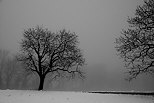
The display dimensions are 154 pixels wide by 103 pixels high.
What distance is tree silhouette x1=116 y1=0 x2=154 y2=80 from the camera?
2055 centimetres

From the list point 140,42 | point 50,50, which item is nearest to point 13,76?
point 50,50

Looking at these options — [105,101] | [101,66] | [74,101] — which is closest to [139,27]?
[105,101]

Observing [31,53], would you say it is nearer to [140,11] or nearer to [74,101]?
[74,101]

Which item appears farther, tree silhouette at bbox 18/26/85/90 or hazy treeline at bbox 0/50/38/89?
hazy treeline at bbox 0/50/38/89

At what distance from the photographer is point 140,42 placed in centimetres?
2102

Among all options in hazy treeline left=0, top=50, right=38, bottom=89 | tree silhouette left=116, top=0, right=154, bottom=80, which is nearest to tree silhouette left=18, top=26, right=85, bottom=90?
tree silhouette left=116, top=0, right=154, bottom=80

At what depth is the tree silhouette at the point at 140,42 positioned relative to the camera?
67.4 feet

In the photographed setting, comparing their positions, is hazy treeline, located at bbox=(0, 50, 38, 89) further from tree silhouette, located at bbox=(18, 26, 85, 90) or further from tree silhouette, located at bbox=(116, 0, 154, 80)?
tree silhouette, located at bbox=(116, 0, 154, 80)

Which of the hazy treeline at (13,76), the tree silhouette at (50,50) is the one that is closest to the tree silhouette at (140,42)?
the tree silhouette at (50,50)

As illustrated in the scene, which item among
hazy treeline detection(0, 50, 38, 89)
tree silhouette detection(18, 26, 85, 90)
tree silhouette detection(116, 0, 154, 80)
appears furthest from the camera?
hazy treeline detection(0, 50, 38, 89)

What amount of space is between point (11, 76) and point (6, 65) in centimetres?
706

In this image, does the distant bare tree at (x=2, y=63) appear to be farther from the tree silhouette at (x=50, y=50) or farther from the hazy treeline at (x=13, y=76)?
the tree silhouette at (x=50, y=50)

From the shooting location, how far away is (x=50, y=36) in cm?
3247

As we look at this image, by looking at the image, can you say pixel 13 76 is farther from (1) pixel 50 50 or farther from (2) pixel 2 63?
(1) pixel 50 50
